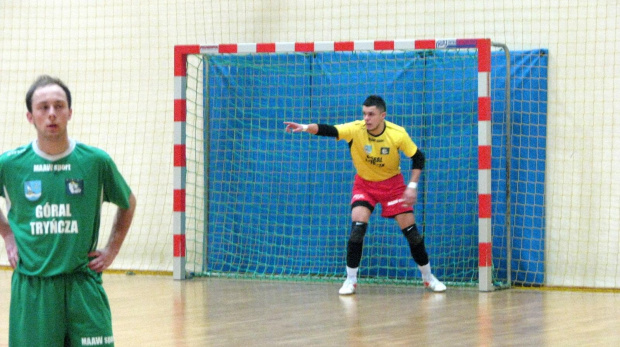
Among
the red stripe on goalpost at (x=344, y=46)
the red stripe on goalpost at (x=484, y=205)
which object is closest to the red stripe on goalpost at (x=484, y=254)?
the red stripe on goalpost at (x=484, y=205)

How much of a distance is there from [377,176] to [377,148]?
30 cm

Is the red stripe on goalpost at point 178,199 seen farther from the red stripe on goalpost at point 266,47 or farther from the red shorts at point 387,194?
the red shorts at point 387,194

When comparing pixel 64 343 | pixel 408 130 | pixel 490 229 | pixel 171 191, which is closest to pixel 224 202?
pixel 171 191

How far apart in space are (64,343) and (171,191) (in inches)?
309

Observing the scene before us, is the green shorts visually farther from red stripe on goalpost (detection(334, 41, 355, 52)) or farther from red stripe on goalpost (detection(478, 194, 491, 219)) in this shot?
red stripe on goalpost (detection(334, 41, 355, 52))

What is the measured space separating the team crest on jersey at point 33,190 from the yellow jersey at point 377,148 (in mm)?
5792

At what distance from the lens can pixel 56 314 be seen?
11.9 ft

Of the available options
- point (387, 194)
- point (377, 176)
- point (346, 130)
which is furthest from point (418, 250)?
point (346, 130)

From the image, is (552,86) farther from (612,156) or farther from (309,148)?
(309,148)

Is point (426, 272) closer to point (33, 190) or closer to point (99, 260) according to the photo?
point (99, 260)

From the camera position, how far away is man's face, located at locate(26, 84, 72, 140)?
3.58 meters

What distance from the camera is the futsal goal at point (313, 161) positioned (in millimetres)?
10078

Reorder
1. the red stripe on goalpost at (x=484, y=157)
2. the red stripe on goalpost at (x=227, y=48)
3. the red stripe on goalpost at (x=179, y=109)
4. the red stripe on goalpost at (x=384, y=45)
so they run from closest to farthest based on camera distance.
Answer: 1. the red stripe on goalpost at (x=484, y=157)
2. the red stripe on goalpost at (x=384, y=45)
3. the red stripe on goalpost at (x=227, y=48)
4. the red stripe on goalpost at (x=179, y=109)

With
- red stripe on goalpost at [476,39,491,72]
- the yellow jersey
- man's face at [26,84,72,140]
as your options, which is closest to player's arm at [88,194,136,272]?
man's face at [26,84,72,140]
